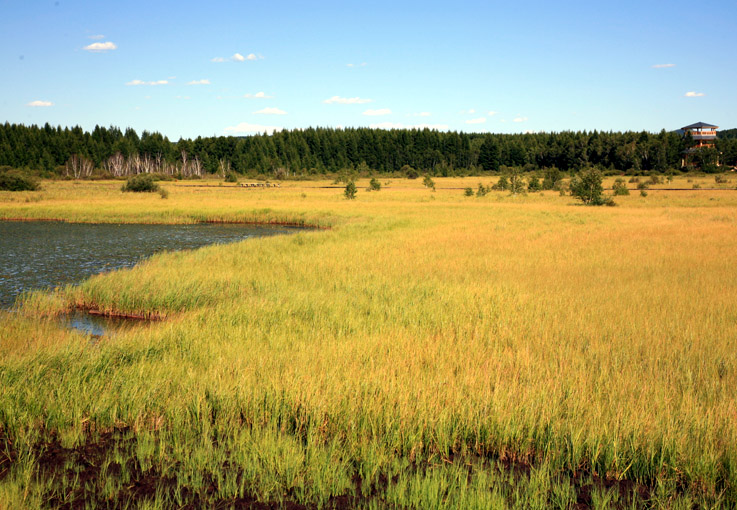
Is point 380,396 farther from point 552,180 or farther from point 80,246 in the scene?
point 552,180

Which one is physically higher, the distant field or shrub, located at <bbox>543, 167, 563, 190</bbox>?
shrub, located at <bbox>543, 167, 563, 190</bbox>

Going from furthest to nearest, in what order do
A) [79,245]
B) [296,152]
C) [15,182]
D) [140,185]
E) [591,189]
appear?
[296,152] < [140,185] < [15,182] < [591,189] < [79,245]

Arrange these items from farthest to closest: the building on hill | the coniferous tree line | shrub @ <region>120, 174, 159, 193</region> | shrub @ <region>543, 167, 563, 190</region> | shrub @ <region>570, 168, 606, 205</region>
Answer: the coniferous tree line < the building on hill < shrub @ <region>543, 167, 563, 190</region> < shrub @ <region>120, 174, 159, 193</region> < shrub @ <region>570, 168, 606, 205</region>

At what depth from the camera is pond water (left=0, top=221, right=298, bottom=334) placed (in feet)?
55.8

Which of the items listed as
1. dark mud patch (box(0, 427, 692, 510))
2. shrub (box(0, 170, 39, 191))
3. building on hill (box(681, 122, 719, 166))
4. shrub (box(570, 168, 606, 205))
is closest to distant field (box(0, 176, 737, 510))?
dark mud patch (box(0, 427, 692, 510))

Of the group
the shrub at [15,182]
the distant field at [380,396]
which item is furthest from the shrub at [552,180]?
the shrub at [15,182]

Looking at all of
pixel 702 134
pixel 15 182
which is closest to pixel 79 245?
pixel 15 182

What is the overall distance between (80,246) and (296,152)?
121074 mm

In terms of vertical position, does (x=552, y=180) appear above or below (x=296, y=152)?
below

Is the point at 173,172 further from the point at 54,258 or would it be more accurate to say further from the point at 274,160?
the point at 54,258

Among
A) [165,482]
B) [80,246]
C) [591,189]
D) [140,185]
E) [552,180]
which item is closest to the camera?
[165,482]

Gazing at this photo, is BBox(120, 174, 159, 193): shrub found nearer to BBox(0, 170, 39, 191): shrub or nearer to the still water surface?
BBox(0, 170, 39, 191): shrub

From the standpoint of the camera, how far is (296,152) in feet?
467

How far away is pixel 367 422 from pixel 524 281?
9.55 m
